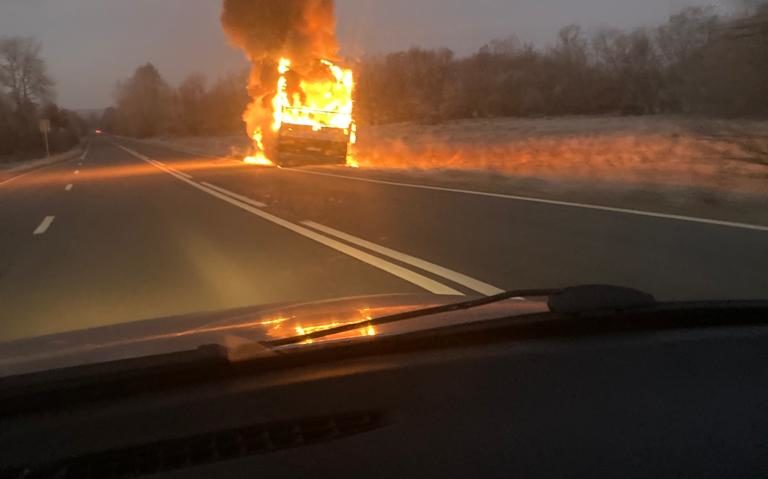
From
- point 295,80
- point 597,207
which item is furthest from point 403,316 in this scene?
point 295,80

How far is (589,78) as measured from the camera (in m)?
64.2

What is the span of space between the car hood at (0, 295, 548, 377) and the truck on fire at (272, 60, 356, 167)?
29991 millimetres

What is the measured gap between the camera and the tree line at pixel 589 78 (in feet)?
60.4

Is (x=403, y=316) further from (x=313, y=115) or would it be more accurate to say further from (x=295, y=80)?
(x=295, y=80)

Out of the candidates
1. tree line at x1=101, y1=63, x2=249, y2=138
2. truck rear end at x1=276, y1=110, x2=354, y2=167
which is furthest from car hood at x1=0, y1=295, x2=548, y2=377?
tree line at x1=101, y1=63, x2=249, y2=138

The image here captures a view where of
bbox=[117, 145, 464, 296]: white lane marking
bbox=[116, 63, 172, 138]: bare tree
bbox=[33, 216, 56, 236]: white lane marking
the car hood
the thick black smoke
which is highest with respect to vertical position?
the thick black smoke

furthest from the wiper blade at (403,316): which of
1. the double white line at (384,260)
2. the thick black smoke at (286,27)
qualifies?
the thick black smoke at (286,27)

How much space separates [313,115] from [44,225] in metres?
19.2

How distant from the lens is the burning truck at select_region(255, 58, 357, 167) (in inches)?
1367

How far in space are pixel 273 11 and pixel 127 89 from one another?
162 metres

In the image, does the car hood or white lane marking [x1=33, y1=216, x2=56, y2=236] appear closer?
the car hood

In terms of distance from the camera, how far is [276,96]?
36031 millimetres

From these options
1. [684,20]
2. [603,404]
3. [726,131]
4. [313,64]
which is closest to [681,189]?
[726,131]

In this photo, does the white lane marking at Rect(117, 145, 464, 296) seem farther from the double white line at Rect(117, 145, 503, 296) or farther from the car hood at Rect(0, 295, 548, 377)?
the car hood at Rect(0, 295, 548, 377)
